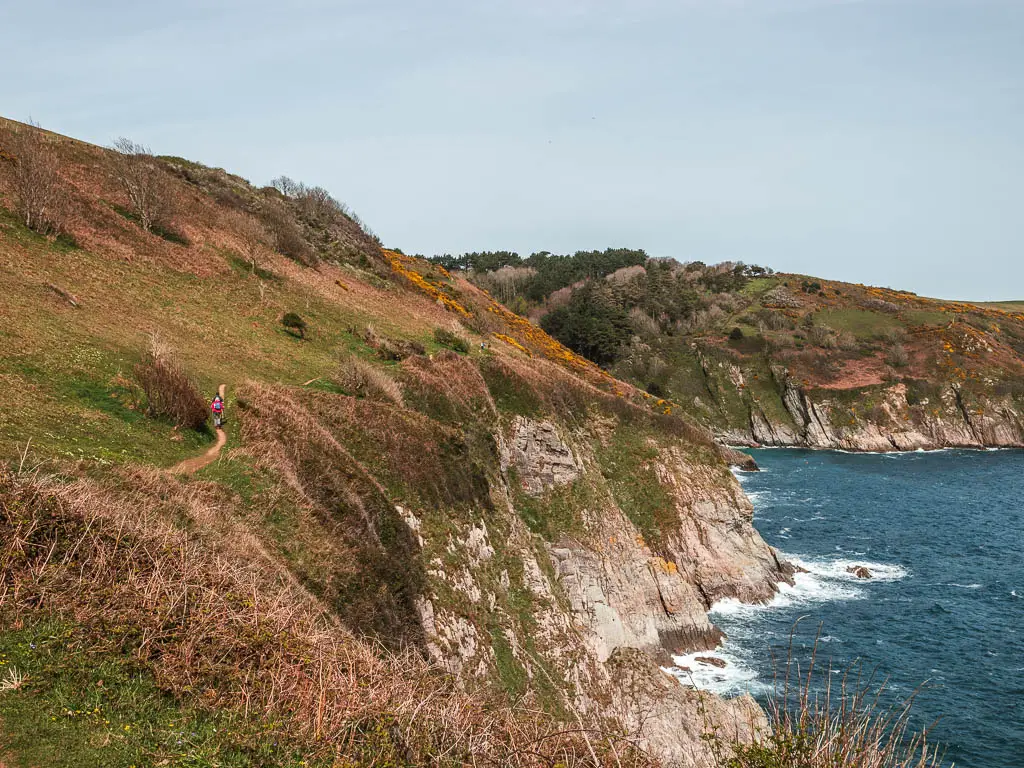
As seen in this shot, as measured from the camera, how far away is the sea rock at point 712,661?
3903cm

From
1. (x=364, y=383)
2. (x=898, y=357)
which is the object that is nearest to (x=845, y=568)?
(x=364, y=383)

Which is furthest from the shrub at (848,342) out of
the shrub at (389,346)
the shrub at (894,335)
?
the shrub at (389,346)

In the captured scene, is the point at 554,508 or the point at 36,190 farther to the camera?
the point at 554,508

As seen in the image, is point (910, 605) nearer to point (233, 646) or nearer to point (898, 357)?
point (233, 646)

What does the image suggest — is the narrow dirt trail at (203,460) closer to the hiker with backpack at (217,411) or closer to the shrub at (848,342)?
the hiker with backpack at (217,411)

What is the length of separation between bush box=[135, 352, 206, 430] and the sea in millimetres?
23201

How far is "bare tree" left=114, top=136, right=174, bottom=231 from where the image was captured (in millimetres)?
48344

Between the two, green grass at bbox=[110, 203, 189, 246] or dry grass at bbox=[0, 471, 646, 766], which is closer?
dry grass at bbox=[0, 471, 646, 766]

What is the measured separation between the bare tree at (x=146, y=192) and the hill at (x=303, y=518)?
27cm

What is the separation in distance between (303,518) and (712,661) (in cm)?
3091

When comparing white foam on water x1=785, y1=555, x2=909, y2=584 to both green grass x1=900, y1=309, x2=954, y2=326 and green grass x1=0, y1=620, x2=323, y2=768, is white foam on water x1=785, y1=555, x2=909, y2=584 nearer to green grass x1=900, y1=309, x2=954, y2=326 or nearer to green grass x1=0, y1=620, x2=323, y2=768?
green grass x1=0, y1=620, x2=323, y2=768

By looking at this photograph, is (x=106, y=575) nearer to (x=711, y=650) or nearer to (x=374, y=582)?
(x=374, y=582)

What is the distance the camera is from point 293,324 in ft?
140

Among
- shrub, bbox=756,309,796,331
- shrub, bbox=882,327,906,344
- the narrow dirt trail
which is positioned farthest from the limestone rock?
shrub, bbox=882,327,906,344
